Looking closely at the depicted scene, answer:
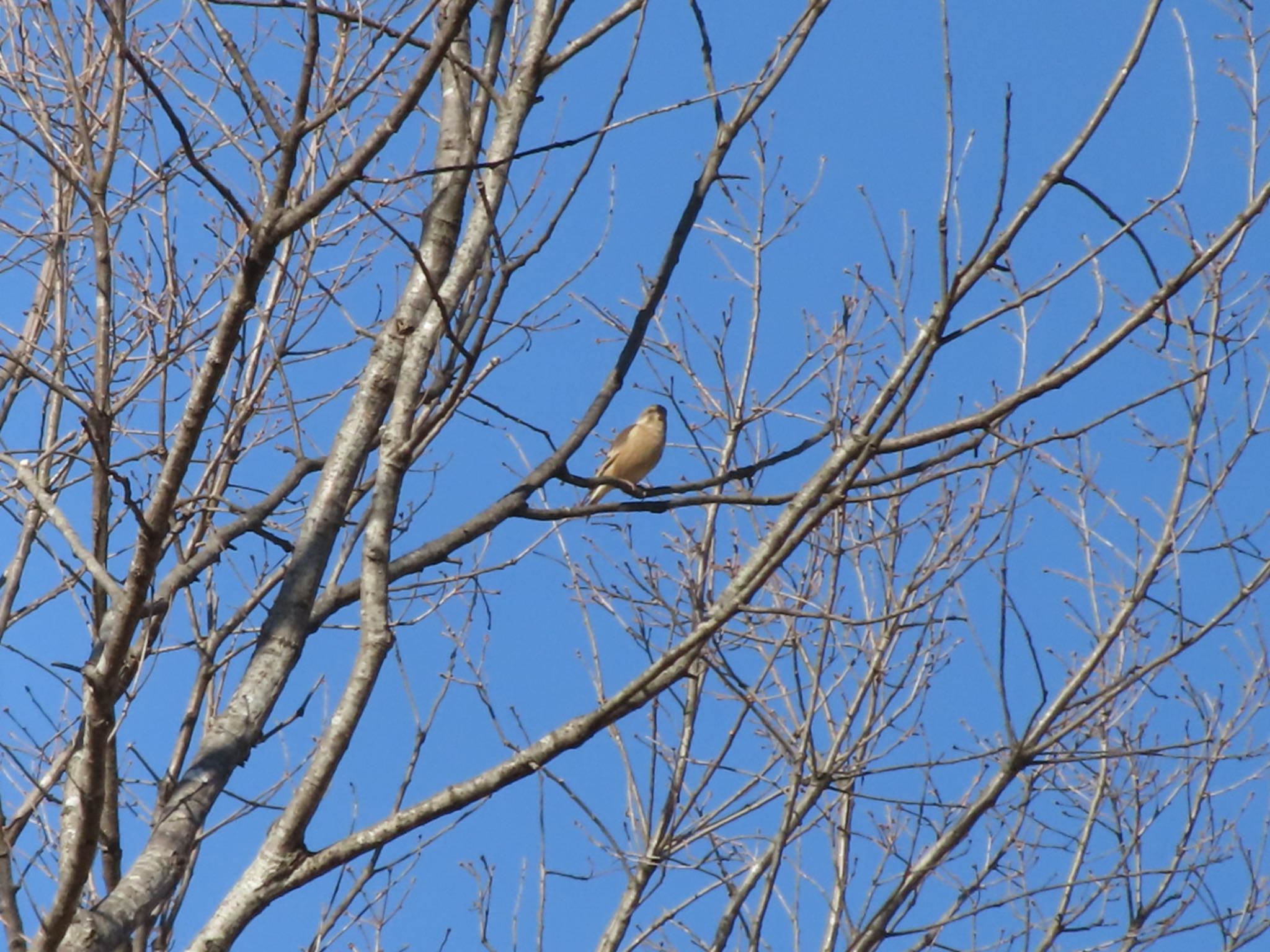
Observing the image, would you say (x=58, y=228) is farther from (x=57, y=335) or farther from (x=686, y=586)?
(x=686, y=586)

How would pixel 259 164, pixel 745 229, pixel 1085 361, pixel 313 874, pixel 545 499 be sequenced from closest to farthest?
pixel 313 874 < pixel 1085 361 < pixel 259 164 < pixel 545 499 < pixel 745 229

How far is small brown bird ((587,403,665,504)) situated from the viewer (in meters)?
7.96

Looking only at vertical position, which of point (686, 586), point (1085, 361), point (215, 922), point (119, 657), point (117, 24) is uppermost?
point (686, 586)

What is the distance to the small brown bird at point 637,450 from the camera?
7965 mm

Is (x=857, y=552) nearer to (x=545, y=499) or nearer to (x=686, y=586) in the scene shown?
(x=686, y=586)

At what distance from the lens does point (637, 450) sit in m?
7.96

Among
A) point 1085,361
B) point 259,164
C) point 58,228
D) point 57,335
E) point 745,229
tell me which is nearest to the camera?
point 1085,361

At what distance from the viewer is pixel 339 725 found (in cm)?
249

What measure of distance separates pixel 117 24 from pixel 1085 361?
6.30 feet

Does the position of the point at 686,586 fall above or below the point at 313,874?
above

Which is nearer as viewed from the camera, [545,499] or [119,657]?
[119,657]

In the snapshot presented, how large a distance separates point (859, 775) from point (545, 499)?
1714 mm

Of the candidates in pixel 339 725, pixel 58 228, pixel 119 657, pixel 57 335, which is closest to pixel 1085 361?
pixel 339 725

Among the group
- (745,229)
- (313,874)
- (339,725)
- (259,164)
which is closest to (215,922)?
(313,874)
